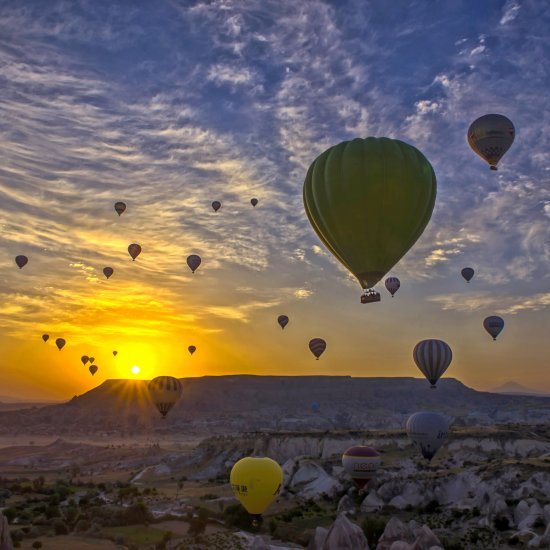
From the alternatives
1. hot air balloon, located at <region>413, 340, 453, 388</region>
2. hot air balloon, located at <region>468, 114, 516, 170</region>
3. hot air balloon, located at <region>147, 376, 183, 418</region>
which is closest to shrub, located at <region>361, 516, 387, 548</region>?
hot air balloon, located at <region>413, 340, 453, 388</region>

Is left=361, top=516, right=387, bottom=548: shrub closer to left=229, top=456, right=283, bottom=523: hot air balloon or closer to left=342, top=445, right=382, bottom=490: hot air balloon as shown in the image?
left=342, top=445, right=382, bottom=490: hot air balloon

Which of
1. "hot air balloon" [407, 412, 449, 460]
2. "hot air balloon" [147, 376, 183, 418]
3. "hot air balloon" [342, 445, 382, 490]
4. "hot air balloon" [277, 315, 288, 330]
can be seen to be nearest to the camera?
"hot air balloon" [342, 445, 382, 490]

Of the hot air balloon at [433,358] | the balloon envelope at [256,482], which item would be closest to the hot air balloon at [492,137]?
the hot air balloon at [433,358]

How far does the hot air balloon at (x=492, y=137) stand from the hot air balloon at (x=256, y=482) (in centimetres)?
2612

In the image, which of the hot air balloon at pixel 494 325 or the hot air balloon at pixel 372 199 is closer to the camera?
the hot air balloon at pixel 372 199

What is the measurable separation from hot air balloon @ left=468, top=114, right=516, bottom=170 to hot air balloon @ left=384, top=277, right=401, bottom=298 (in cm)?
2003

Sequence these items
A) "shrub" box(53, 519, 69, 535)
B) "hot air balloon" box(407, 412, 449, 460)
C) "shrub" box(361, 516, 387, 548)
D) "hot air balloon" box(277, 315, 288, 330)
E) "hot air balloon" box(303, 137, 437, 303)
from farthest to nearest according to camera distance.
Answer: "hot air balloon" box(277, 315, 288, 330), "hot air balloon" box(407, 412, 449, 460), "shrub" box(53, 519, 69, 535), "shrub" box(361, 516, 387, 548), "hot air balloon" box(303, 137, 437, 303)

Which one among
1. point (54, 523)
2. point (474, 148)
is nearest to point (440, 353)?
point (474, 148)

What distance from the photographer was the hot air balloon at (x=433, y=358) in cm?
5206

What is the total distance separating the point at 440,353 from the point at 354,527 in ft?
87.1

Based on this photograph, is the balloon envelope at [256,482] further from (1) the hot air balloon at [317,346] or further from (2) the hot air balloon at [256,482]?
(1) the hot air balloon at [317,346]

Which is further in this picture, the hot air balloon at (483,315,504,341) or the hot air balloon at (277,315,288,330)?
the hot air balloon at (277,315,288,330)

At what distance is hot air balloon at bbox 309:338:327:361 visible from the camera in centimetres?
6650

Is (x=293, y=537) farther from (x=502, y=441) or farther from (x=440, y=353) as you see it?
(x=502, y=441)
